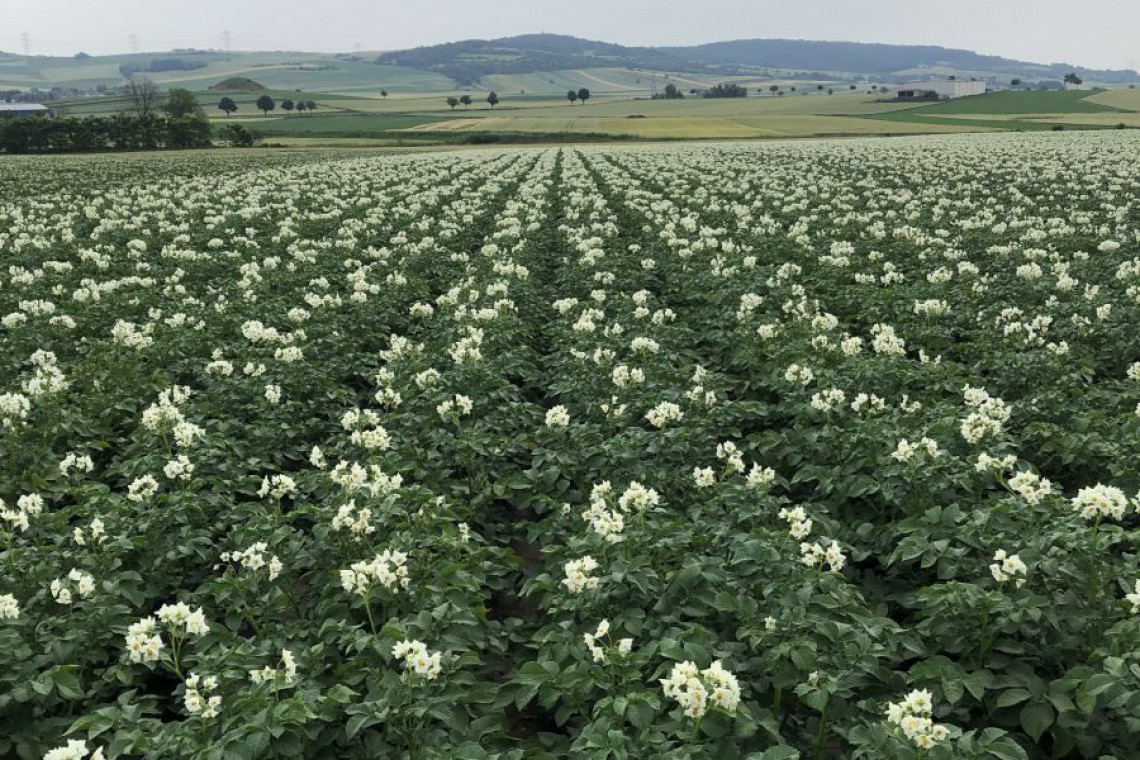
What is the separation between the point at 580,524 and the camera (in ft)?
21.4

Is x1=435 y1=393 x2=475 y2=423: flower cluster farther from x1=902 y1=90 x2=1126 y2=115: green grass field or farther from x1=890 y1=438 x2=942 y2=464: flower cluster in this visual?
x1=902 y1=90 x2=1126 y2=115: green grass field

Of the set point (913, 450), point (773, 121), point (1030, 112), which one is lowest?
point (913, 450)

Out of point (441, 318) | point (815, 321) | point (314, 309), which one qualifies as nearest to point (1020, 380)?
point (815, 321)

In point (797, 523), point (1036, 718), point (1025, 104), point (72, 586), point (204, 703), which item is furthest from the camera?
point (1025, 104)

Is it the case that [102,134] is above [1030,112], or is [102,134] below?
below

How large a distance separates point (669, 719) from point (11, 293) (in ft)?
55.6

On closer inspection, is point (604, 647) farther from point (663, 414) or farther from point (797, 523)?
point (663, 414)

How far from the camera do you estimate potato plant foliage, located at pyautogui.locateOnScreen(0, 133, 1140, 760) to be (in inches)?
174

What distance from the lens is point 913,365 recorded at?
30.4ft

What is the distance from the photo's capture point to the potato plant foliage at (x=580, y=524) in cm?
441

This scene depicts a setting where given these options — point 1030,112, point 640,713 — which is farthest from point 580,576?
point 1030,112

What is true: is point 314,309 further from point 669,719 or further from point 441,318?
point 669,719

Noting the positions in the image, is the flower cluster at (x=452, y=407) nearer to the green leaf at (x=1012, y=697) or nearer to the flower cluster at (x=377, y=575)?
the flower cluster at (x=377, y=575)

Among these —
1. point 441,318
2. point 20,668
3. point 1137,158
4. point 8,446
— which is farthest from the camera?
point 1137,158
